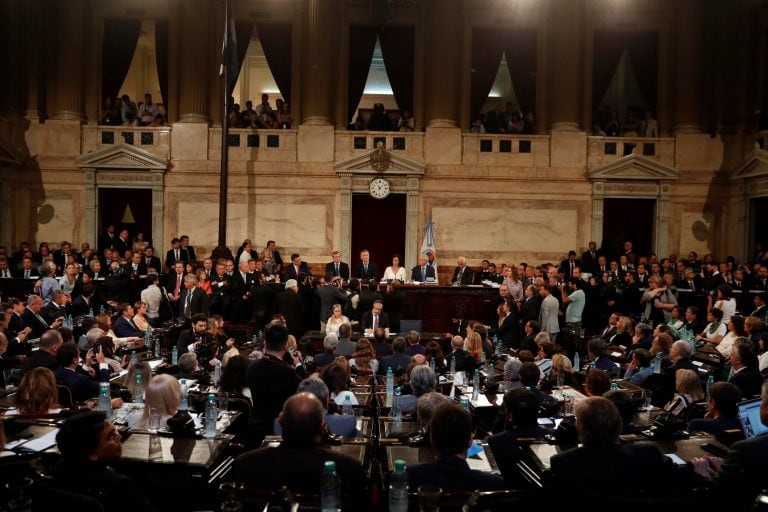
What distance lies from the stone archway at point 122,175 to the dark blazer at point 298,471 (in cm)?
1607

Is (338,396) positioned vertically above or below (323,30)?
below

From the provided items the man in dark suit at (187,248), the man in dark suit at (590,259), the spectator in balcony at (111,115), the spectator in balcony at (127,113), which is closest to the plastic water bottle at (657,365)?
the man in dark suit at (590,259)

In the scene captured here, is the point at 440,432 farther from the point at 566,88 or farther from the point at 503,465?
the point at 566,88

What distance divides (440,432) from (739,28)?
19.6 meters

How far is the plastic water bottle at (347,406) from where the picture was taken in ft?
19.0

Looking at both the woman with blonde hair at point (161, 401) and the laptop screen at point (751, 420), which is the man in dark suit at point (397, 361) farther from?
the laptop screen at point (751, 420)

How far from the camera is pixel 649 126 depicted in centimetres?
1969

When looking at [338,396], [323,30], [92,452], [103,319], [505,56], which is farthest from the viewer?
[505,56]

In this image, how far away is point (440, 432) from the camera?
3750mm

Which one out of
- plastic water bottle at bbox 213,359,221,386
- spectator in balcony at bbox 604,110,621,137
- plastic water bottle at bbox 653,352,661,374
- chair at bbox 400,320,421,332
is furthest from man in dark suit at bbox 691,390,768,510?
spectator in balcony at bbox 604,110,621,137

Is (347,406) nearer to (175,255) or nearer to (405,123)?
(175,255)

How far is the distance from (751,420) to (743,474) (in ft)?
3.72

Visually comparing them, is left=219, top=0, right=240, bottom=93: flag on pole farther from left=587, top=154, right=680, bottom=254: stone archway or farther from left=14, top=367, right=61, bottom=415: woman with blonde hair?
left=14, top=367, right=61, bottom=415: woman with blonde hair

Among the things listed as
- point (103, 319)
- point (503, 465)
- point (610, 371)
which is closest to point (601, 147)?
point (610, 371)
